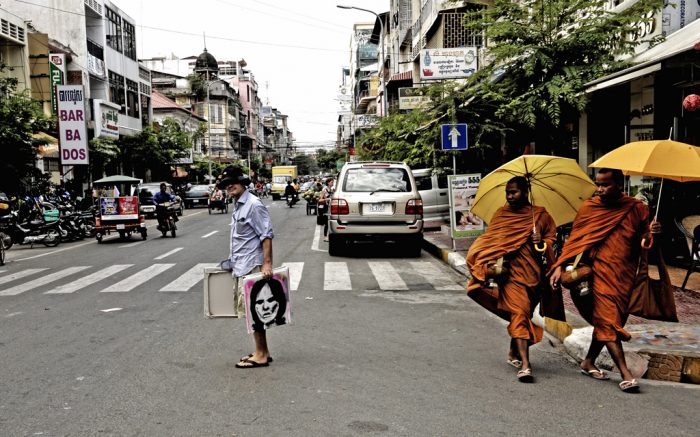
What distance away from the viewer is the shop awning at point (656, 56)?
8641 mm

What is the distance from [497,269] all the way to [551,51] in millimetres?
6661

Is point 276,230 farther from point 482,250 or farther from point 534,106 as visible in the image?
point 482,250

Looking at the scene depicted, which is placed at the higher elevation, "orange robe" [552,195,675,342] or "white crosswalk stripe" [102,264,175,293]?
"orange robe" [552,195,675,342]

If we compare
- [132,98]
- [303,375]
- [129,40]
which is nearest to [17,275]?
[303,375]

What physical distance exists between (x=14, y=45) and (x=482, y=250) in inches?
1189

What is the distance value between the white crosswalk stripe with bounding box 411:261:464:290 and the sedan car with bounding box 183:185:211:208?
105 feet

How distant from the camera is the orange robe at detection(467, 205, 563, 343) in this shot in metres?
5.53

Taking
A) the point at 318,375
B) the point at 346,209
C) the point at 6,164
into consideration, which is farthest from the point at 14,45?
the point at 318,375

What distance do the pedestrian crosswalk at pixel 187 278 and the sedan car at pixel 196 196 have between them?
30.4 metres

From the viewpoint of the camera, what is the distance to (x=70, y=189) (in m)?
30.5

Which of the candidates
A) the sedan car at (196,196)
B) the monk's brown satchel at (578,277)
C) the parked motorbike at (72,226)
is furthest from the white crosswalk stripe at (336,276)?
the sedan car at (196,196)

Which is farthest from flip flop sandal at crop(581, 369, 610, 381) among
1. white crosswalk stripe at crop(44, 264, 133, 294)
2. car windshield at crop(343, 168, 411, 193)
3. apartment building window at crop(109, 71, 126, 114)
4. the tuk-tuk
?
apartment building window at crop(109, 71, 126, 114)

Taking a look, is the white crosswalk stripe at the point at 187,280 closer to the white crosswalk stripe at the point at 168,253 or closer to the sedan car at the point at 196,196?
the white crosswalk stripe at the point at 168,253

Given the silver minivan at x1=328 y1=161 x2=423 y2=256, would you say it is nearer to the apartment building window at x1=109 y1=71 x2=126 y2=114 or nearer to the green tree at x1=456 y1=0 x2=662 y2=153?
the green tree at x1=456 y1=0 x2=662 y2=153
